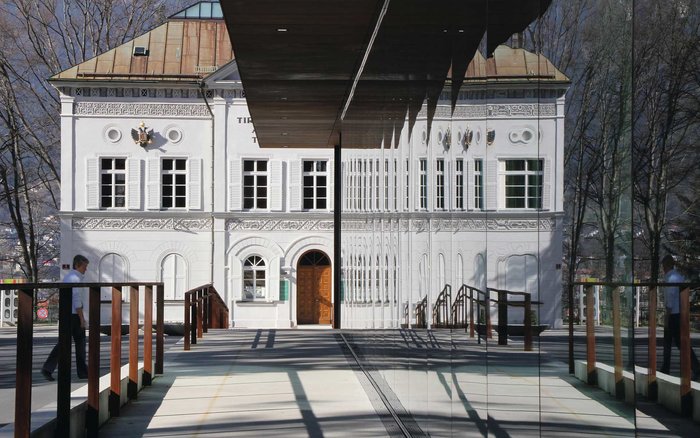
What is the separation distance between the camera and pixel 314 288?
125 ft

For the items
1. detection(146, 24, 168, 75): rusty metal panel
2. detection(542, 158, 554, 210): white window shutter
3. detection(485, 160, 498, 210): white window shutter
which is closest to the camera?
detection(542, 158, 554, 210): white window shutter

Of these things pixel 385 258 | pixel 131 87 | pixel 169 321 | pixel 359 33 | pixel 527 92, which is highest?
pixel 131 87

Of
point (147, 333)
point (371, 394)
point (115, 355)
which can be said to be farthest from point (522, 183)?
point (147, 333)

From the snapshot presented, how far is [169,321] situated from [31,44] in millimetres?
12982

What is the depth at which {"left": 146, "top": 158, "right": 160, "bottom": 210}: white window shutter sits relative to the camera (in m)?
36.9

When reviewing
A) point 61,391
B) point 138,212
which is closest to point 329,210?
point 138,212

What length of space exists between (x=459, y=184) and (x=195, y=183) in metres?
33.3

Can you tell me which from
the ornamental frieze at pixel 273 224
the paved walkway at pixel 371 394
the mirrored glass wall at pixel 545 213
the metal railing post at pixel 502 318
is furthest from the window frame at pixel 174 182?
the metal railing post at pixel 502 318

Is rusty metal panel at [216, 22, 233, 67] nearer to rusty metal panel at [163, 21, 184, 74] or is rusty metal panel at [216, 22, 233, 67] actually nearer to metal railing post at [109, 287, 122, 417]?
rusty metal panel at [163, 21, 184, 74]

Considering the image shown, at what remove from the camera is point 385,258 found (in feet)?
27.8

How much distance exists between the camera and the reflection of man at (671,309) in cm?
176

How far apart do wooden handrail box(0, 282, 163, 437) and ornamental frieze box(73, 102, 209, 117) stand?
27409 millimetres

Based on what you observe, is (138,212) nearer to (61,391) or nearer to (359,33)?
(359,33)

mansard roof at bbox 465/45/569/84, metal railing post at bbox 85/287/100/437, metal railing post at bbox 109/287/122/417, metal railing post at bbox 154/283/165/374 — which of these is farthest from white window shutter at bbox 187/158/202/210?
mansard roof at bbox 465/45/569/84
